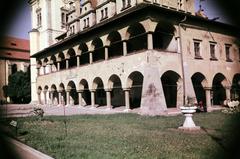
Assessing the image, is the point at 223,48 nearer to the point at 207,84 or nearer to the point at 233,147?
the point at 207,84

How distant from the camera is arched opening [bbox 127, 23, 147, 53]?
20602mm

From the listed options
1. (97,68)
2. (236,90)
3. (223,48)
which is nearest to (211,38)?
(223,48)

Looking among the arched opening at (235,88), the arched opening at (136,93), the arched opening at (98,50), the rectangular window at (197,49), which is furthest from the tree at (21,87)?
the arched opening at (235,88)

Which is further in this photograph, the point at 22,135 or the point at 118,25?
the point at 118,25

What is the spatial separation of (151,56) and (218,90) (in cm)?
1101

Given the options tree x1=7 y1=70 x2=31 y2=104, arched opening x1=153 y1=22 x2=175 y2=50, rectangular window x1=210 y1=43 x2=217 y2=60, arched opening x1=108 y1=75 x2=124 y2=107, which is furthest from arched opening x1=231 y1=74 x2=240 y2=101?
tree x1=7 y1=70 x2=31 y2=104

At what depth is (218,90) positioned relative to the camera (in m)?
25.8

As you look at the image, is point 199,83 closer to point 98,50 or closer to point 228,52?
point 228,52

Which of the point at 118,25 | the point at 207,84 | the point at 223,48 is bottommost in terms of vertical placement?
the point at 207,84

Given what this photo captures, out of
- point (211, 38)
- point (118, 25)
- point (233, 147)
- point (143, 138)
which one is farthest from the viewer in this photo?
point (211, 38)

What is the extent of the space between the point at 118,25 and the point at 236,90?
12.8 metres

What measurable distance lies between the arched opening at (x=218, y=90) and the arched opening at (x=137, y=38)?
7.46 m

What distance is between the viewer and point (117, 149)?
7.31 meters

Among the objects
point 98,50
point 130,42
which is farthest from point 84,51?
point 130,42
